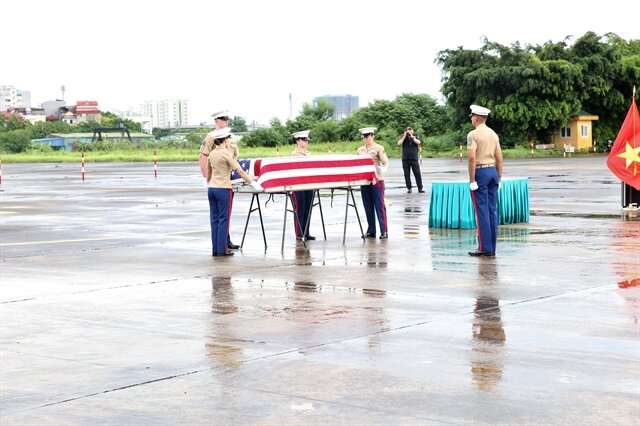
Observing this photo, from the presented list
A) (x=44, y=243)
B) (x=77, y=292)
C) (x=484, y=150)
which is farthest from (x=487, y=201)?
(x=44, y=243)

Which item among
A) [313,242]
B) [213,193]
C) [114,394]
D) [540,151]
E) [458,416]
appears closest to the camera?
[458,416]

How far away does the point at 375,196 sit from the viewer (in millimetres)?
17969

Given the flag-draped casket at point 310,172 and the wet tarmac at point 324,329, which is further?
the flag-draped casket at point 310,172

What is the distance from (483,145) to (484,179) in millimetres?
466

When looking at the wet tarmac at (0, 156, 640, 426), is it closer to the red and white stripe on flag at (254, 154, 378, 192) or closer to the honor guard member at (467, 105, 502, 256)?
the honor guard member at (467, 105, 502, 256)

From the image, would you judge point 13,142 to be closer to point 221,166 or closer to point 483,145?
point 221,166

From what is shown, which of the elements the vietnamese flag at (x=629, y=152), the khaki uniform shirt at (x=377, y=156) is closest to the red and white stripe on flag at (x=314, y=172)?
the khaki uniform shirt at (x=377, y=156)

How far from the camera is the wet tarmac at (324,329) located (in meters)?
6.85

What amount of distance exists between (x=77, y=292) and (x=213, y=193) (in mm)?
4179

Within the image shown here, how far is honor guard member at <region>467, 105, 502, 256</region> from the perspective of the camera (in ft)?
48.4

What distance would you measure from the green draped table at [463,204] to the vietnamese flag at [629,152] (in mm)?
2830

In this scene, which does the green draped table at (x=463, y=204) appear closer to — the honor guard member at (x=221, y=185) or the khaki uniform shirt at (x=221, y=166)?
the honor guard member at (x=221, y=185)

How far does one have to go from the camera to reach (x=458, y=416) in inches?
256

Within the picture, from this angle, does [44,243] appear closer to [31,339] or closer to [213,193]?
[213,193]
